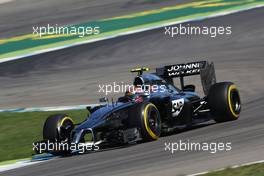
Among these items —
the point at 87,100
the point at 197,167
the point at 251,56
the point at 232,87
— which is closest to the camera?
the point at 197,167

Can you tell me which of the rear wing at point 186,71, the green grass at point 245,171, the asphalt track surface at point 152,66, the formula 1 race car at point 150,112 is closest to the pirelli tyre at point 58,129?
the formula 1 race car at point 150,112

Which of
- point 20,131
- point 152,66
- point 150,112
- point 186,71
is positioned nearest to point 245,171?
point 150,112

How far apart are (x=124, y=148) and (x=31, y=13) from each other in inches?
877

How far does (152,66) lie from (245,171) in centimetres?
1437

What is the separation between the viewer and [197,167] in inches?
485

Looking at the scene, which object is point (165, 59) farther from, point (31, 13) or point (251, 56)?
point (31, 13)

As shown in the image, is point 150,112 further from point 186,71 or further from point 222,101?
point 186,71

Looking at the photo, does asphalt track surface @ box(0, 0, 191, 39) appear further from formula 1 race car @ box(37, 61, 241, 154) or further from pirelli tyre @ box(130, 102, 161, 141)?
pirelli tyre @ box(130, 102, 161, 141)

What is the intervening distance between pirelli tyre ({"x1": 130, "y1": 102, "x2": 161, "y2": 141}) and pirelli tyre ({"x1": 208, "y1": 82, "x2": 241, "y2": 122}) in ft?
5.49

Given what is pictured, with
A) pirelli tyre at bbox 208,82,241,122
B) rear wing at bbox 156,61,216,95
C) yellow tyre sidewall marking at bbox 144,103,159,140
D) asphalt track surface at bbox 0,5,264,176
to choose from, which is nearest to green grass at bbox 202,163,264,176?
asphalt track surface at bbox 0,5,264,176

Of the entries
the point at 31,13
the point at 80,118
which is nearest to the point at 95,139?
the point at 80,118

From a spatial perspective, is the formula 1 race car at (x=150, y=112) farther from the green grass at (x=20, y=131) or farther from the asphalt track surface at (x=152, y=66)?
the green grass at (x=20, y=131)

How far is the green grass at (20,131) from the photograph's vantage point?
54.6 ft

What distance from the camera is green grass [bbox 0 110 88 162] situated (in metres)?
16.7
